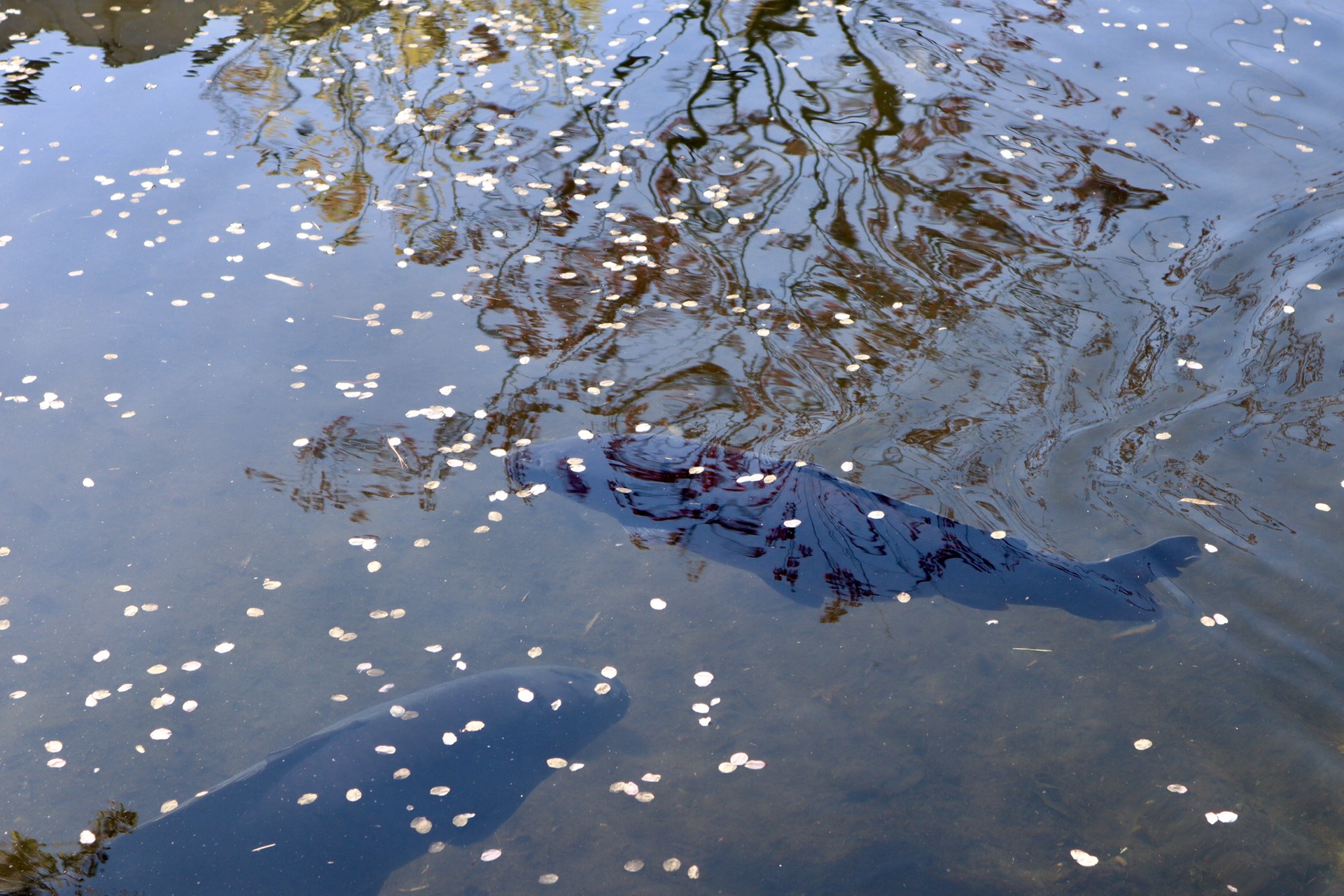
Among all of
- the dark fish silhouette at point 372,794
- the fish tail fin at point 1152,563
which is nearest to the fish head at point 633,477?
the dark fish silhouette at point 372,794

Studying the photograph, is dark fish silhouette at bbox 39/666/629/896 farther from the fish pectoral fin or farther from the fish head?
the fish head

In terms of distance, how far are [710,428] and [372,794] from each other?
Answer: 8.64ft

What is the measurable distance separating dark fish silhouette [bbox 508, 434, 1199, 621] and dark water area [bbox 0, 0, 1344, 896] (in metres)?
0.10

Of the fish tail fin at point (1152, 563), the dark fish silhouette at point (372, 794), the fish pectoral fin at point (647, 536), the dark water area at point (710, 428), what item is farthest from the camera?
the fish pectoral fin at point (647, 536)

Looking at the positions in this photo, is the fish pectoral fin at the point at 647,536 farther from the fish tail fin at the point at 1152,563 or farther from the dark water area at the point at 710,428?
the fish tail fin at the point at 1152,563

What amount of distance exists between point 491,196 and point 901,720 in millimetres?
5332

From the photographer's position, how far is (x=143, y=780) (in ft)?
12.5

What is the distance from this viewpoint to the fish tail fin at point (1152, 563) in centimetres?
427

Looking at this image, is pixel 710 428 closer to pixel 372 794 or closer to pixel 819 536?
pixel 819 536

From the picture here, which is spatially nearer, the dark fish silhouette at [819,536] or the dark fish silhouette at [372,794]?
the dark fish silhouette at [372,794]

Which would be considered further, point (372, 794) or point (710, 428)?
point (710, 428)

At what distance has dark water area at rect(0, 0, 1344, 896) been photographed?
3.73 meters

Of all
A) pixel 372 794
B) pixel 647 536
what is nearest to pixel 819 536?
pixel 647 536

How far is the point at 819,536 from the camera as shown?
4.55 meters
